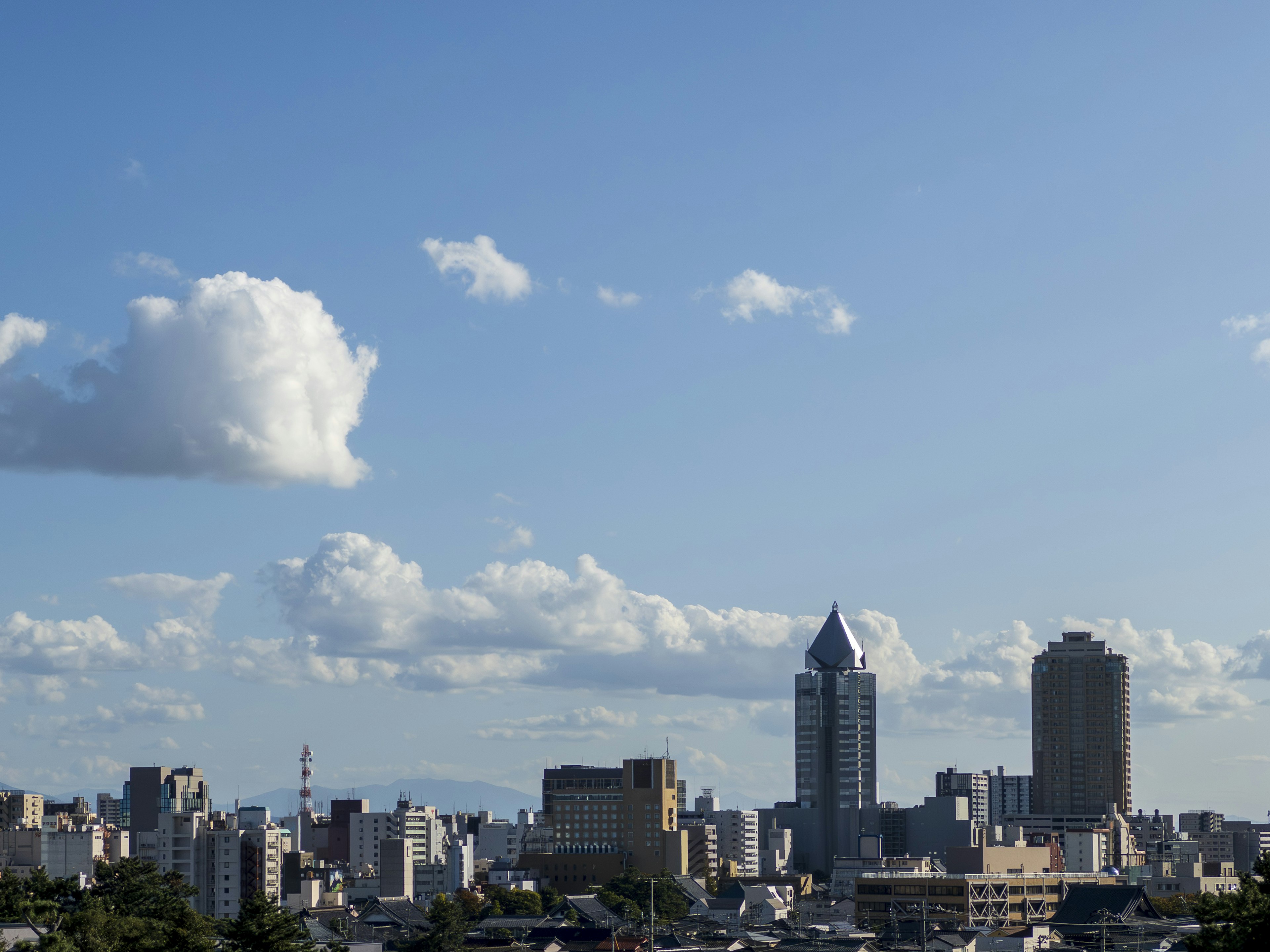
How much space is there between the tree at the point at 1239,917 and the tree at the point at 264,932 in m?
39.1

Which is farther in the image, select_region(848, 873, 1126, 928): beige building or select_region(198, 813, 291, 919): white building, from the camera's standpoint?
select_region(848, 873, 1126, 928): beige building

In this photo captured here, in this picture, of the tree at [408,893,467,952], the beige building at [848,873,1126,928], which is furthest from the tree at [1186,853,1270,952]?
the beige building at [848,873,1126,928]

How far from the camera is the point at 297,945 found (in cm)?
7106

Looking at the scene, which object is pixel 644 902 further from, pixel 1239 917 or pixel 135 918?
pixel 1239 917

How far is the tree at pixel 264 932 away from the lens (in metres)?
70.9

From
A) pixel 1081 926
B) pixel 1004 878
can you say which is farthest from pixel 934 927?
pixel 1004 878

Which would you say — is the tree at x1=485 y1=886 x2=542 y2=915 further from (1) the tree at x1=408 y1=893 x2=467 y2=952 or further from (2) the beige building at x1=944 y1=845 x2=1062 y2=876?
(1) the tree at x1=408 y1=893 x2=467 y2=952

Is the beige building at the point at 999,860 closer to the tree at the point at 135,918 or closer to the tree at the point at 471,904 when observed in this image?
the tree at the point at 471,904

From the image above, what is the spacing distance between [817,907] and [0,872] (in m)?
117

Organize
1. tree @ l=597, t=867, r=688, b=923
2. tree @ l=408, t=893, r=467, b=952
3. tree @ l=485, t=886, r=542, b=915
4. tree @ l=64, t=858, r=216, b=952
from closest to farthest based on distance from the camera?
1. tree @ l=64, t=858, r=216, b=952
2. tree @ l=408, t=893, r=467, b=952
3. tree @ l=597, t=867, r=688, b=923
4. tree @ l=485, t=886, r=542, b=915

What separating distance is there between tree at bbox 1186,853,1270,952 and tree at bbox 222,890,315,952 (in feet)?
128

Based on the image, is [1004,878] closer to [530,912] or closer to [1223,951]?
[530,912]

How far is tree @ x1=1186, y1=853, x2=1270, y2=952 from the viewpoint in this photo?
4894cm

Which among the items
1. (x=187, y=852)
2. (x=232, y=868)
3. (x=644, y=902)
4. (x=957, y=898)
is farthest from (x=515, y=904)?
(x=957, y=898)
